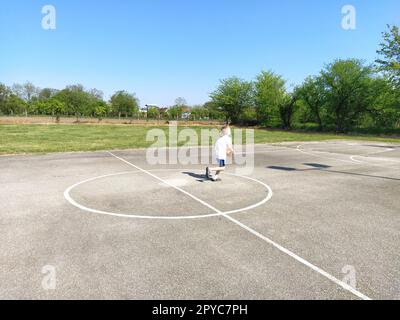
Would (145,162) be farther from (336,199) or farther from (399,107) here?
(399,107)

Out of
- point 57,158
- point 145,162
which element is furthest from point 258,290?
point 57,158

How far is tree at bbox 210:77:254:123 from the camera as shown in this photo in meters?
52.0

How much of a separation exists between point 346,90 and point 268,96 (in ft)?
46.1

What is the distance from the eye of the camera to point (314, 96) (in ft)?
136

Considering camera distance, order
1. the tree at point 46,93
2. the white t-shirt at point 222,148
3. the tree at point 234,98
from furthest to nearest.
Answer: the tree at point 46,93 < the tree at point 234,98 < the white t-shirt at point 222,148

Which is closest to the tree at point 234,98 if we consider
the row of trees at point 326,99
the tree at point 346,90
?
the row of trees at point 326,99

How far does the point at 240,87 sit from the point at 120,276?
51.6 metres

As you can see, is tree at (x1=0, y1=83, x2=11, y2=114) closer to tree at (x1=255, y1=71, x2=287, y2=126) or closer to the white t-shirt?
tree at (x1=255, y1=71, x2=287, y2=126)

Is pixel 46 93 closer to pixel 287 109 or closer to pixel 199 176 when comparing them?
pixel 287 109

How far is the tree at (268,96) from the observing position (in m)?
48.3

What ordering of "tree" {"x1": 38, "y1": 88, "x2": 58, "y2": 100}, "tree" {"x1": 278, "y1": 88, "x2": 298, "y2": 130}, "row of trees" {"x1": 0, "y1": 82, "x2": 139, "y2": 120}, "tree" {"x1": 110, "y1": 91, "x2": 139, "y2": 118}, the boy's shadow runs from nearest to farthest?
the boy's shadow, "tree" {"x1": 278, "y1": 88, "x2": 298, "y2": 130}, "row of trees" {"x1": 0, "y1": 82, "x2": 139, "y2": 120}, "tree" {"x1": 110, "y1": 91, "x2": 139, "y2": 118}, "tree" {"x1": 38, "y1": 88, "x2": 58, "y2": 100}

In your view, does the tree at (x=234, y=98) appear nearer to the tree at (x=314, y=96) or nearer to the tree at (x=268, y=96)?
the tree at (x=268, y=96)

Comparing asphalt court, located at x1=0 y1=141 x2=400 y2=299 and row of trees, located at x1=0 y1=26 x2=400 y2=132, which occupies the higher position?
row of trees, located at x1=0 y1=26 x2=400 y2=132

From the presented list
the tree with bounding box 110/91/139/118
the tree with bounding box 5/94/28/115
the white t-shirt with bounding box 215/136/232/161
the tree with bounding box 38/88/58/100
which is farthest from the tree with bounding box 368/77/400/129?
the tree with bounding box 38/88/58/100
